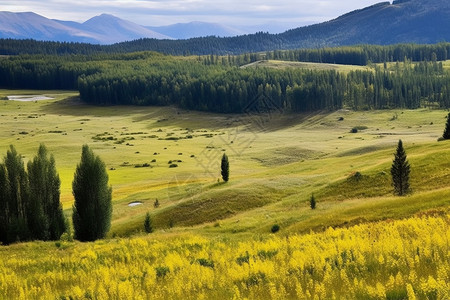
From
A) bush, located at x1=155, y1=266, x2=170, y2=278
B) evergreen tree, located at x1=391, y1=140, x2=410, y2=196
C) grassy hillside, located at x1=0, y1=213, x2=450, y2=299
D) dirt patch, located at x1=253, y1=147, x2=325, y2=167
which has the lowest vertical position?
dirt patch, located at x1=253, y1=147, x2=325, y2=167

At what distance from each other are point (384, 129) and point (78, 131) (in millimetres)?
121999

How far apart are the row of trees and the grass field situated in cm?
650

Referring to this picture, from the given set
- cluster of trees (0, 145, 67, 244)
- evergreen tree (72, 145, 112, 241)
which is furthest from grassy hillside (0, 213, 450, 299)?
cluster of trees (0, 145, 67, 244)

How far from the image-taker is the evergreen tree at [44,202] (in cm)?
5178

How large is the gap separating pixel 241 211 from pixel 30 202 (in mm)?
24726

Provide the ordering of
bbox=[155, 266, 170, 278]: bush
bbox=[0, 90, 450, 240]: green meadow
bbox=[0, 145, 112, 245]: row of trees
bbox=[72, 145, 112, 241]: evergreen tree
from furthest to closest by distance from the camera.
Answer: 1. bbox=[0, 145, 112, 245]: row of trees
2. bbox=[72, 145, 112, 241]: evergreen tree
3. bbox=[0, 90, 450, 240]: green meadow
4. bbox=[155, 266, 170, 278]: bush

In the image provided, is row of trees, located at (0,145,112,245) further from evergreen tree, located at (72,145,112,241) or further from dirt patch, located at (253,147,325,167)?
dirt patch, located at (253,147,325,167)

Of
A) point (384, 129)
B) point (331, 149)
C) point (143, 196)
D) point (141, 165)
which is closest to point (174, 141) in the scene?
point (141, 165)

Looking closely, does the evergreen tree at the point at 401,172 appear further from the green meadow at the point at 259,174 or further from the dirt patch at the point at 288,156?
the dirt patch at the point at 288,156

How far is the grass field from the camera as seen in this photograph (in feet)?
49.8

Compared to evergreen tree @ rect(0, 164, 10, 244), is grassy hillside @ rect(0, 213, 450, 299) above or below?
above

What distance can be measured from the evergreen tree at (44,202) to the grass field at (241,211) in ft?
21.5

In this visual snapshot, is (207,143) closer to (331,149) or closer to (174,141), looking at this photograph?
(174,141)

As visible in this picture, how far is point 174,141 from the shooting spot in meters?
168
